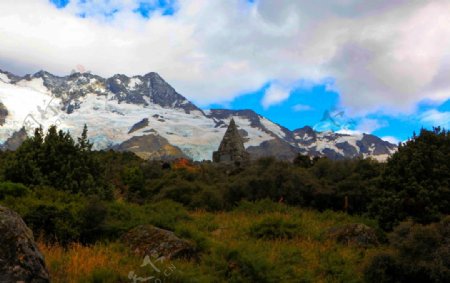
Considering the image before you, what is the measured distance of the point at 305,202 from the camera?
23.2m

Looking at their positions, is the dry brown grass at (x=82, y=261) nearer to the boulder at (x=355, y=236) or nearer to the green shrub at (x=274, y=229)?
the green shrub at (x=274, y=229)

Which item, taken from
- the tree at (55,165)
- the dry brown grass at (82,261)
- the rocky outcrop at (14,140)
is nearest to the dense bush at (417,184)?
the dry brown grass at (82,261)

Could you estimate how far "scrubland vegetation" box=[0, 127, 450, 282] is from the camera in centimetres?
891

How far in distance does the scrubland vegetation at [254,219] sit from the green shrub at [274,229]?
0.11 ft

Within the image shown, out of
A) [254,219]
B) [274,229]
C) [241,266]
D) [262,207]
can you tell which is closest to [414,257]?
[241,266]

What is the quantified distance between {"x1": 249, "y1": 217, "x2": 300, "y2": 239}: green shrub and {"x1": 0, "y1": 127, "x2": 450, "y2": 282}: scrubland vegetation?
3cm

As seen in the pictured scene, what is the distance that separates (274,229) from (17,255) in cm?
914

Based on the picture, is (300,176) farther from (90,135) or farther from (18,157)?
(90,135)

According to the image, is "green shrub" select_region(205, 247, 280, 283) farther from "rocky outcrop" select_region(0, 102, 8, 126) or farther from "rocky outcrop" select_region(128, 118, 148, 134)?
"rocky outcrop" select_region(128, 118, 148, 134)

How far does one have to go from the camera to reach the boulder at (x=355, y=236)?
12977mm

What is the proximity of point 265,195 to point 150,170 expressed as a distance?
40.8 ft

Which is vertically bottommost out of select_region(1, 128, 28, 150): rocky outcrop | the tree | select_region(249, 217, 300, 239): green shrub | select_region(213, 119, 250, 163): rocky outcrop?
select_region(249, 217, 300, 239): green shrub

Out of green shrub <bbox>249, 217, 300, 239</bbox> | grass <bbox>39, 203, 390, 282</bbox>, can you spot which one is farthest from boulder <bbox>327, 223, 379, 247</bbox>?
green shrub <bbox>249, 217, 300, 239</bbox>

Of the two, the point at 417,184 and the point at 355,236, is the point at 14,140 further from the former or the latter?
the point at 355,236
